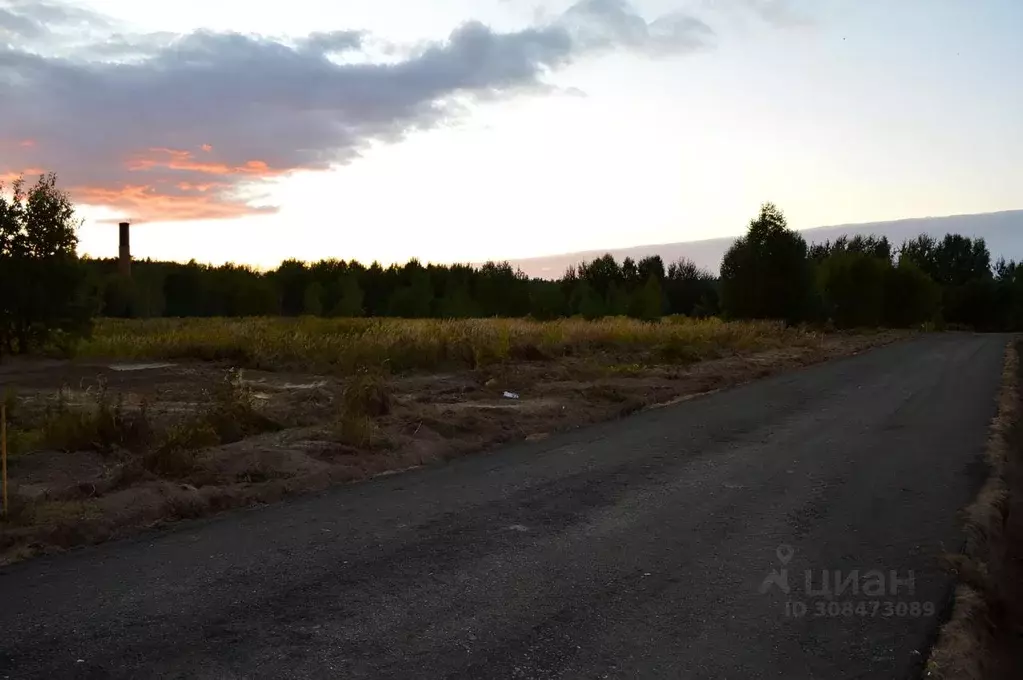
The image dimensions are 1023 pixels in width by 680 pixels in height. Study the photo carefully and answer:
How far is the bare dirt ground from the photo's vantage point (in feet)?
23.0

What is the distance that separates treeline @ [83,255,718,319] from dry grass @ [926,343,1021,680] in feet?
213

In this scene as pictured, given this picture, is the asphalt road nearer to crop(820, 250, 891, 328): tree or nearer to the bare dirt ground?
the bare dirt ground

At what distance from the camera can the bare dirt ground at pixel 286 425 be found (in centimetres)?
700

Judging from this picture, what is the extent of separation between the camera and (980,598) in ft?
16.9

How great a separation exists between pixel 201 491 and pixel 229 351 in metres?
19.1

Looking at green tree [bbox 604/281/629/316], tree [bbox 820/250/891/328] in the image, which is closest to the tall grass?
tree [bbox 820/250/891/328]

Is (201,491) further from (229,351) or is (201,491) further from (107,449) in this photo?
(229,351)

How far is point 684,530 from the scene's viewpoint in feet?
21.6

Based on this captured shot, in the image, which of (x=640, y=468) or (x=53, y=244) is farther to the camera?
(x=53, y=244)

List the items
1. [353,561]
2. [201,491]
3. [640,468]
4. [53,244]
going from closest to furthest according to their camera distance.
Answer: [353,561] → [201,491] → [640,468] → [53,244]

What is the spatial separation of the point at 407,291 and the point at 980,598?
89.3m

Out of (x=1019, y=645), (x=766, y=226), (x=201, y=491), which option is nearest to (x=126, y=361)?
(x=201, y=491)

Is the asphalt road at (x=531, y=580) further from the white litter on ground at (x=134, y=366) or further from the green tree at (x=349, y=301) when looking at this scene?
the green tree at (x=349, y=301)
